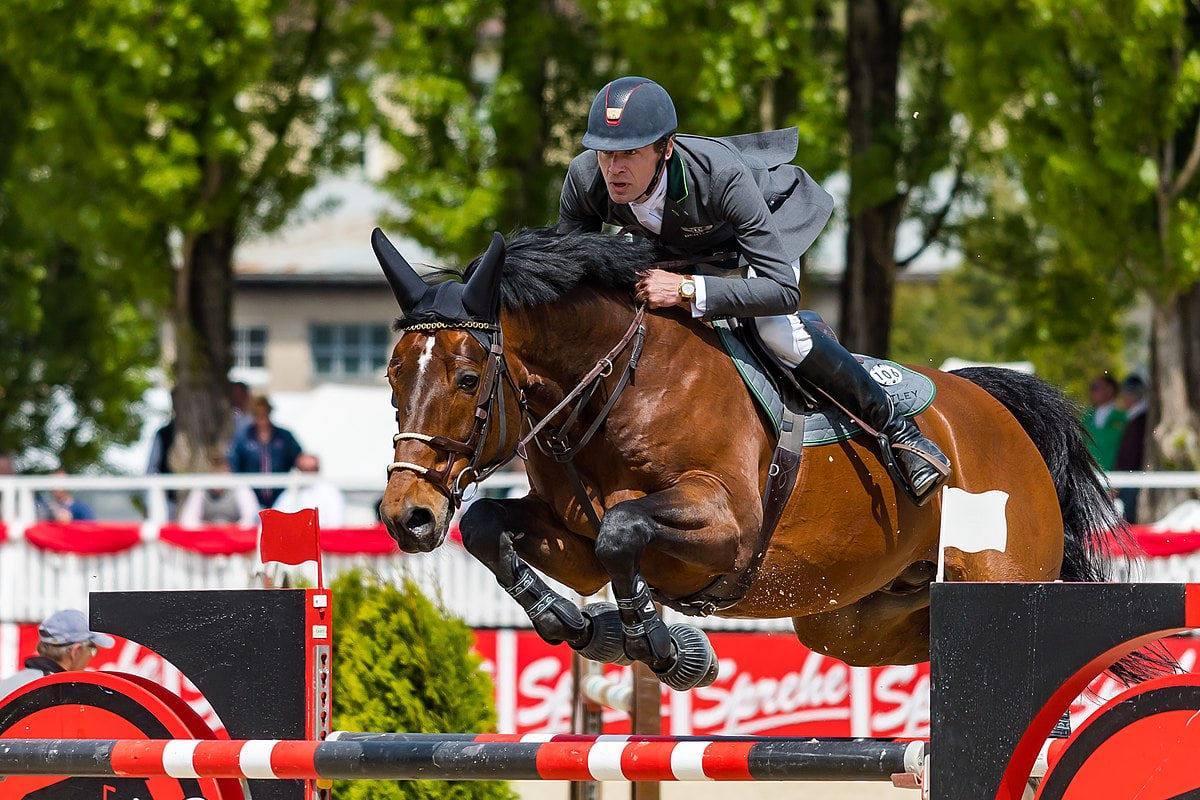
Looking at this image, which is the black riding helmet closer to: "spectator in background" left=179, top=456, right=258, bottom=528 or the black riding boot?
the black riding boot

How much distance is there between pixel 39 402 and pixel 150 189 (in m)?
4.25

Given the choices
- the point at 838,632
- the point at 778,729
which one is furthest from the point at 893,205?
the point at 838,632

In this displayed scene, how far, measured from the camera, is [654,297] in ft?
13.8

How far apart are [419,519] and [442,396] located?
325mm

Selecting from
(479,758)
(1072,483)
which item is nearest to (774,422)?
(479,758)

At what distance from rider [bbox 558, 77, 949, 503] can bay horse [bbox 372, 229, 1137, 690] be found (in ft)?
0.34

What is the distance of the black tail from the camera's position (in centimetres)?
527

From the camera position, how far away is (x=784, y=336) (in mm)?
4371

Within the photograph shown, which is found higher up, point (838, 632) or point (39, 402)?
point (39, 402)

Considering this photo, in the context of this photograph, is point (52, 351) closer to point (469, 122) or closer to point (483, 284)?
point (469, 122)

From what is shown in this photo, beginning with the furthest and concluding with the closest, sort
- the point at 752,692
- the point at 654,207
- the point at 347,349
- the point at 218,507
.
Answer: the point at 347,349, the point at 218,507, the point at 752,692, the point at 654,207

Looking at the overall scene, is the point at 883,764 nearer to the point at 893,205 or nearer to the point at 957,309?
the point at 893,205

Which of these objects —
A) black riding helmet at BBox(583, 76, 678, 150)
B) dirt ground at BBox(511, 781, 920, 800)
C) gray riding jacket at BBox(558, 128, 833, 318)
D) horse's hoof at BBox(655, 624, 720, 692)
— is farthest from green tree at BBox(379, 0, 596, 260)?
horse's hoof at BBox(655, 624, 720, 692)

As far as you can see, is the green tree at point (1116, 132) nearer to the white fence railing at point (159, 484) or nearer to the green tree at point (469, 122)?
the green tree at point (469, 122)
